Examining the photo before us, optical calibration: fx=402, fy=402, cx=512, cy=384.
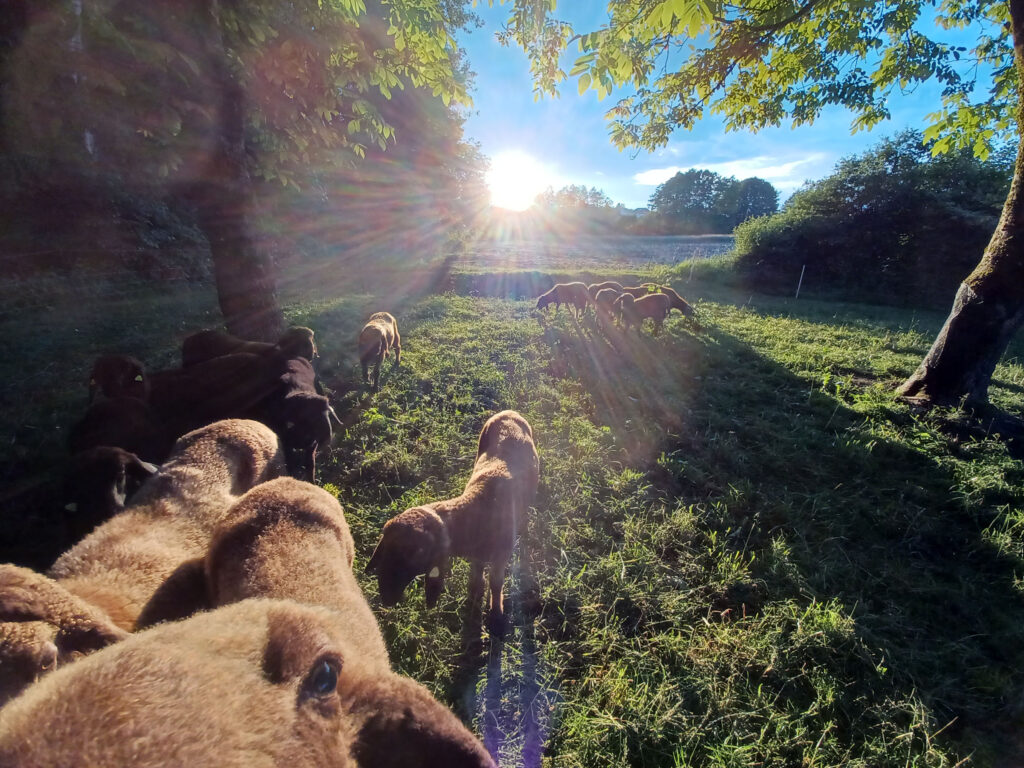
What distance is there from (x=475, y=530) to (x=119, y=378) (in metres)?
5.00

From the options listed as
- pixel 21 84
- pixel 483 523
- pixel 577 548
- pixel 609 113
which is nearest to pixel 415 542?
pixel 483 523

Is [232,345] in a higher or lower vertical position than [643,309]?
lower

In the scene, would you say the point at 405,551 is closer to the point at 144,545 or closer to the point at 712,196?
the point at 144,545

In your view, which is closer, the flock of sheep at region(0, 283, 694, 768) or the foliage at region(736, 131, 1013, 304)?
the flock of sheep at region(0, 283, 694, 768)

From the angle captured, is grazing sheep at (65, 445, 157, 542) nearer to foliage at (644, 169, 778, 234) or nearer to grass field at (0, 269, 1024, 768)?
grass field at (0, 269, 1024, 768)

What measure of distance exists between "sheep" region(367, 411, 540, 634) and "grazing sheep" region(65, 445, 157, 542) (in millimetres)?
2100

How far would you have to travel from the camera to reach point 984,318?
18.6 ft

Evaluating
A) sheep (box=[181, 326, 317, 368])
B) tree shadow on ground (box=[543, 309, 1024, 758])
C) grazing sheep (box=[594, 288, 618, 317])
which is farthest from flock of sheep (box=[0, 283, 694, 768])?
grazing sheep (box=[594, 288, 618, 317])

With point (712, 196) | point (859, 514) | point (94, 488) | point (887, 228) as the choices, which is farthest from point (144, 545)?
point (712, 196)

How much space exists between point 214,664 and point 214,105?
790 centimetres

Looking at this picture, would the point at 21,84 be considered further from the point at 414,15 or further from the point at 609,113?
the point at 609,113

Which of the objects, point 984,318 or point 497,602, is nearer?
point 497,602

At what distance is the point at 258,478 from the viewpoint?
363 centimetres

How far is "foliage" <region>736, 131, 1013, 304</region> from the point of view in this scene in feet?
58.0
